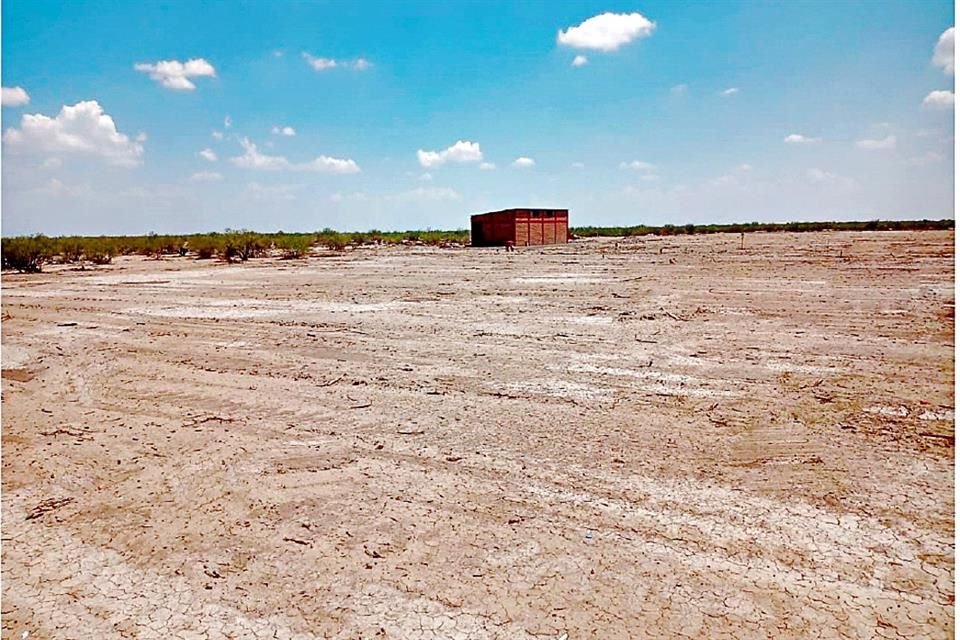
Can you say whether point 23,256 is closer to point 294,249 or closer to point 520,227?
point 294,249

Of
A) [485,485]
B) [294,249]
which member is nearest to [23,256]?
[294,249]

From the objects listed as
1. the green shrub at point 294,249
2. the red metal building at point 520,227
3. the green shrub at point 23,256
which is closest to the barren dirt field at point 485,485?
the green shrub at point 23,256

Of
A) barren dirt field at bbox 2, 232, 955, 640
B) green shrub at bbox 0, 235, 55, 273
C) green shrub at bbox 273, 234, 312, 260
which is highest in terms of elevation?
green shrub at bbox 273, 234, 312, 260

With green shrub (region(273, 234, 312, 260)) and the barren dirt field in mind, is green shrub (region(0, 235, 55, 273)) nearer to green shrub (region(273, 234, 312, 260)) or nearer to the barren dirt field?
green shrub (region(273, 234, 312, 260))

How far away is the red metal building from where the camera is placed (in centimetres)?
4575

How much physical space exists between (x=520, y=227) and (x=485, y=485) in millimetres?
42127

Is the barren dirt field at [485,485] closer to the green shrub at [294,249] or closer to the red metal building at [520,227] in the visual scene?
the green shrub at [294,249]

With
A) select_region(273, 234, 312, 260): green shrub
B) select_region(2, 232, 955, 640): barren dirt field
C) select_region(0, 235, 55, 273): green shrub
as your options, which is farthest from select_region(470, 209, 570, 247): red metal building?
select_region(2, 232, 955, 640): barren dirt field

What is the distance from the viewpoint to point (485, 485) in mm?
4547

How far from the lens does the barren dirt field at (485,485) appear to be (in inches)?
123

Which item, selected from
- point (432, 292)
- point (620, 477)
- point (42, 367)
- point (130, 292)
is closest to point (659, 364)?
point (620, 477)

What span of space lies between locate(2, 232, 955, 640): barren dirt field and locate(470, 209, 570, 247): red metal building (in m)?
36.0

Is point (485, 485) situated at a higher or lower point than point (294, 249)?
lower

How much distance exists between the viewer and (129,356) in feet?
30.4
